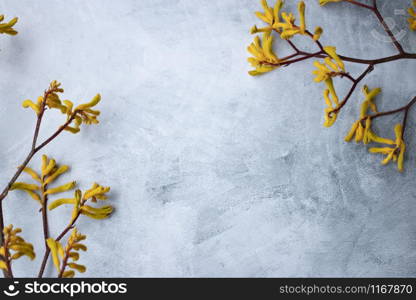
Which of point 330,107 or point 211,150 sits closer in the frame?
point 330,107

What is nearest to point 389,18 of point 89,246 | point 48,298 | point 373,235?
point 373,235

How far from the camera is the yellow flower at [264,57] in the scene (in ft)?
3.34

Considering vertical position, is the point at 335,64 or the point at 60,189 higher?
the point at 335,64

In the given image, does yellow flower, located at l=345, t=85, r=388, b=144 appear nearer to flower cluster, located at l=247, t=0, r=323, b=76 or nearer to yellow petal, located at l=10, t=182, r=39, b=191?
flower cluster, located at l=247, t=0, r=323, b=76

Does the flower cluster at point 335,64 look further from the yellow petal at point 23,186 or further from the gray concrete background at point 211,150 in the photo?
the yellow petal at point 23,186

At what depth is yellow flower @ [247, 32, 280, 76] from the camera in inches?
40.1

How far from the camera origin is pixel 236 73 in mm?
1091

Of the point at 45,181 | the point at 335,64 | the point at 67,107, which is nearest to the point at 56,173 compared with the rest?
the point at 45,181

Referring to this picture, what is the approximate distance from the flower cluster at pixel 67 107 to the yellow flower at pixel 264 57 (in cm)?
31

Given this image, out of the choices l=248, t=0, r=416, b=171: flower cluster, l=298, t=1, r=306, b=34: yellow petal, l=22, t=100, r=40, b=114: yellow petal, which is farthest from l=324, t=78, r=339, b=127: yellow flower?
l=22, t=100, r=40, b=114: yellow petal

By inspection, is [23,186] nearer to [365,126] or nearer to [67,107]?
[67,107]

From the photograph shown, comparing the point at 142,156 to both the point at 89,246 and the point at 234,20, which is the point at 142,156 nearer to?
the point at 89,246

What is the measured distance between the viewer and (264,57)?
3.35ft

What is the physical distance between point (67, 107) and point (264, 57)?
39 cm
